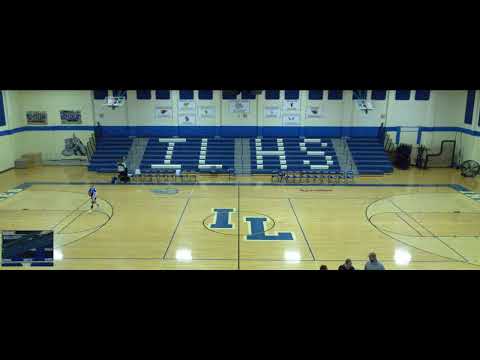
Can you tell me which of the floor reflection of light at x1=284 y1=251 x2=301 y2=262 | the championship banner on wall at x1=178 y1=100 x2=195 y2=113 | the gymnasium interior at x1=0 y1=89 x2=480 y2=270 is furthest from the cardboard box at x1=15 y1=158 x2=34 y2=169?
the floor reflection of light at x1=284 y1=251 x2=301 y2=262

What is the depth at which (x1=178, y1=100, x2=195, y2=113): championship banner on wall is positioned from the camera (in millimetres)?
24141

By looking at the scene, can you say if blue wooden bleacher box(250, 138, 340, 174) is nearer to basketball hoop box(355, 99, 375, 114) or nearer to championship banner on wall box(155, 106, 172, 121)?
basketball hoop box(355, 99, 375, 114)

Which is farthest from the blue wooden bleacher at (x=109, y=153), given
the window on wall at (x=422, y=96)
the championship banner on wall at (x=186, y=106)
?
the window on wall at (x=422, y=96)

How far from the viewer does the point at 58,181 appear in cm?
1936

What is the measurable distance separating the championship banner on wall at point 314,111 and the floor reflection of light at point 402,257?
14529mm

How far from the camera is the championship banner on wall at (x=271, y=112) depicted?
24.4 m

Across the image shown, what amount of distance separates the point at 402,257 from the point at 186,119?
16733mm

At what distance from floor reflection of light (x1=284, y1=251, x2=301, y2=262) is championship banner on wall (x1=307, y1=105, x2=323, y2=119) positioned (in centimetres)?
1501

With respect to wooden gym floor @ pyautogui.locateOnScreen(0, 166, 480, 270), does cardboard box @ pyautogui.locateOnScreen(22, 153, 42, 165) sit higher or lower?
higher

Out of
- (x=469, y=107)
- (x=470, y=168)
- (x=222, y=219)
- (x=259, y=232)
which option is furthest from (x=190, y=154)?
(x=469, y=107)
